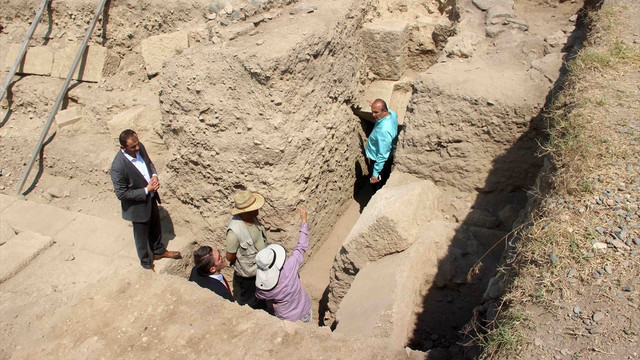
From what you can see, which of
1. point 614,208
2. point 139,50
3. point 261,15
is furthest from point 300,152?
point 139,50

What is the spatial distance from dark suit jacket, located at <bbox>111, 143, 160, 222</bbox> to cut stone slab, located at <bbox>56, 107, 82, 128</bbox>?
2.54 metres

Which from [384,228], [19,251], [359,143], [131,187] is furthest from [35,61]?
[384,228]

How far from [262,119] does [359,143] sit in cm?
180

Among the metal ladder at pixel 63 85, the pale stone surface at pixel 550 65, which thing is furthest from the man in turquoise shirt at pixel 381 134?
the metal ladder at pixel 63 85

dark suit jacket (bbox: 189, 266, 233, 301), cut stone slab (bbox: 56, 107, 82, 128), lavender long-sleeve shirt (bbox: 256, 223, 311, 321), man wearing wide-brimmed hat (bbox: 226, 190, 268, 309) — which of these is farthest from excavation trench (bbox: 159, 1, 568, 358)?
cut stone slab (bbox: 56, 107, 82, 128)

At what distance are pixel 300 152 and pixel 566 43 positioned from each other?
2916mm

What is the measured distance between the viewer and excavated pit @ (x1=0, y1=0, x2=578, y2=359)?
3.61 meters

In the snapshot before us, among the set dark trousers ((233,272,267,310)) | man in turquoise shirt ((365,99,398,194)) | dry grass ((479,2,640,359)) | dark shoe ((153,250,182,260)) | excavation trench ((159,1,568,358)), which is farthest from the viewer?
dark trousers ((233,272,267,310))

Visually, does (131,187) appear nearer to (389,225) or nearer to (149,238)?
(149,238)

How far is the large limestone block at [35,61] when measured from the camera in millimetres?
6426

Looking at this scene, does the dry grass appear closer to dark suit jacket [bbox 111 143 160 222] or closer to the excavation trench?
the excavation trench

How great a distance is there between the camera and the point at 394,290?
11.0 ft

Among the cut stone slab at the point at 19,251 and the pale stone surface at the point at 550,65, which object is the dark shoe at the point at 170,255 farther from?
the pale stone surface at the point at 550,65

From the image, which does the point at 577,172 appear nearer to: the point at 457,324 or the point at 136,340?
the point at 457,324
